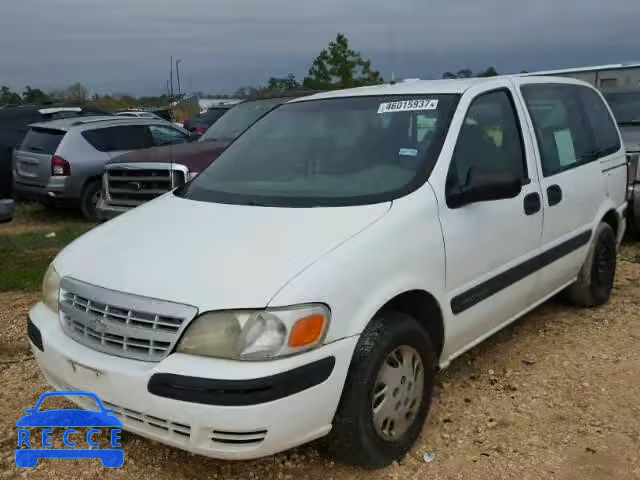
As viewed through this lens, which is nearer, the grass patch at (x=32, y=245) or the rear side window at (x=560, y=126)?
the rear side window at (x=560, y=126)

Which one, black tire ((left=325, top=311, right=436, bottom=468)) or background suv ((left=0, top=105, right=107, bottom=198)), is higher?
background suv ((left=0, top=105, right=107, bottom=198))

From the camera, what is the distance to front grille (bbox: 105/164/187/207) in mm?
7820

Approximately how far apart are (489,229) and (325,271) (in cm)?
127

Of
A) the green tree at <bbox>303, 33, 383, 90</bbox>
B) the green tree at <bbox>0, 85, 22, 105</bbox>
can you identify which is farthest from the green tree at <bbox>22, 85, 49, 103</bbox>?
the green tree at <bbox>303, 33, 383, 90</bbox>

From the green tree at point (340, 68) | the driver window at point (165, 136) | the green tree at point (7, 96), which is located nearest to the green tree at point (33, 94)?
the green tree at point (7, 96)

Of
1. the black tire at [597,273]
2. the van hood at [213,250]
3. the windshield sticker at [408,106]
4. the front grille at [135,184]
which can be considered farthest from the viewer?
the front grille at [135,184]

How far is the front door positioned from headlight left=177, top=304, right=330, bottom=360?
1.03 m

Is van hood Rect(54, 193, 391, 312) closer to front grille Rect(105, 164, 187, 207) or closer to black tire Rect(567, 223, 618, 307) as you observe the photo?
black tire Rect(567, 223, 618, 307)

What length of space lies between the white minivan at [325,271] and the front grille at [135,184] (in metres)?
3.83

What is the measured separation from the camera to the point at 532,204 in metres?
3.88

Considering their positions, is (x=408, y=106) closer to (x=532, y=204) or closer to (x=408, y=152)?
(x=408, y=152)

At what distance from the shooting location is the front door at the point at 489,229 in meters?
3.31

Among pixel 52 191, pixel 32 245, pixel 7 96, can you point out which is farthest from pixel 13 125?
pixel 7 96

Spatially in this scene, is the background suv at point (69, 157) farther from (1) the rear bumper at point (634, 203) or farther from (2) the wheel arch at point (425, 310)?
(2) the wheel arch at point (425, 310)
